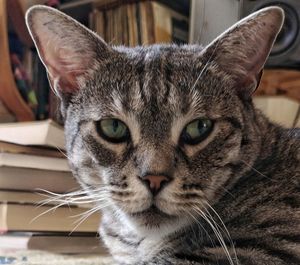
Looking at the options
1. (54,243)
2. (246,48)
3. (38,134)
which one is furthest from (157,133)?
(54,243)

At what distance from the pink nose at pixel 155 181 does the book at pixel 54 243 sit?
687mm

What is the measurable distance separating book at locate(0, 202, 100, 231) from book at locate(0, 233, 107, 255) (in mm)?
23

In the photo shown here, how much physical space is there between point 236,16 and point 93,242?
3.47 feet

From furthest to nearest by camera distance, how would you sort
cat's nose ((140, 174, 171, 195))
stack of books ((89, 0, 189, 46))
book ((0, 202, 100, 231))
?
stack of books ((89, 0, 189, 46)) < book ((0, 202, 100, 231)) < cat's nose ((140, 174, 171, 195))

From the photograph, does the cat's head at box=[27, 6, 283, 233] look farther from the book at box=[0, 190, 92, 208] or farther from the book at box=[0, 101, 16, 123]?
the book at box=[0, 101, 16, 123]

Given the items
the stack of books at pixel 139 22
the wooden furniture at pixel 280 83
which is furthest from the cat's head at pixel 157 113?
the stack of books at pixel 139 22

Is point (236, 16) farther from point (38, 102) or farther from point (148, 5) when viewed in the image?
point (38, 102)

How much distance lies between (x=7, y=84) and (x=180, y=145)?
43.0 inches

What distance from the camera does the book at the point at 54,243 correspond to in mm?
1508

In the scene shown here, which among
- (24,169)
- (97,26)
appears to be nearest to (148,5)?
(97,26)

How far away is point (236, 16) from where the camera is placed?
208cm

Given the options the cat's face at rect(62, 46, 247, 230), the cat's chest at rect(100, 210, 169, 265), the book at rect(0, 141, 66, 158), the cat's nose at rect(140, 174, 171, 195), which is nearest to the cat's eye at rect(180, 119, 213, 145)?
the cat's face at rect(62, 46, 247, 230)

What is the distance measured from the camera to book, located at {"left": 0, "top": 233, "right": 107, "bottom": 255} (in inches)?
59.4

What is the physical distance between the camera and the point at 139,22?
221cm
